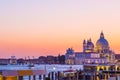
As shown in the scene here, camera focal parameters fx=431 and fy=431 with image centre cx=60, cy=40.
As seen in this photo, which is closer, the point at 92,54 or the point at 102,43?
the point at 92,54

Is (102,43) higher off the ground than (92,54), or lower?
higher

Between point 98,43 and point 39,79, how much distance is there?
359 feet

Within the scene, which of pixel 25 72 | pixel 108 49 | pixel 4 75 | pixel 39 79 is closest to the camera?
pixel 4 75

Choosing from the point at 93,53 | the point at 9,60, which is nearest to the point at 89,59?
the point at 93,53

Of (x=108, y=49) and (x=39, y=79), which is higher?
(x=108, y=49)

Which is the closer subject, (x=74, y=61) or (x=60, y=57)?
(x=74, y=61)

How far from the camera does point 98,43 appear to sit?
128250 mm

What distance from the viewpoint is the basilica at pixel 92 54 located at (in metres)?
127

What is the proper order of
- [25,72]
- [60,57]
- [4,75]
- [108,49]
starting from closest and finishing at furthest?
[4,75], [25,72], [108,49], [60,57]

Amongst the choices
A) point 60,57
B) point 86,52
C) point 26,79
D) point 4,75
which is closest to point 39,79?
point 26,79

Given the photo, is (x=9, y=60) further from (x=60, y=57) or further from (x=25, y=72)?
(x=25, y=72)

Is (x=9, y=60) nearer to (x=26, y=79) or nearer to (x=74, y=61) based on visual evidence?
(x=74, y=61)

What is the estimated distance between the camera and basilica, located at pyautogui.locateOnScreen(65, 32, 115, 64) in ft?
418

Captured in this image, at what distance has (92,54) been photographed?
126375 millimetres
